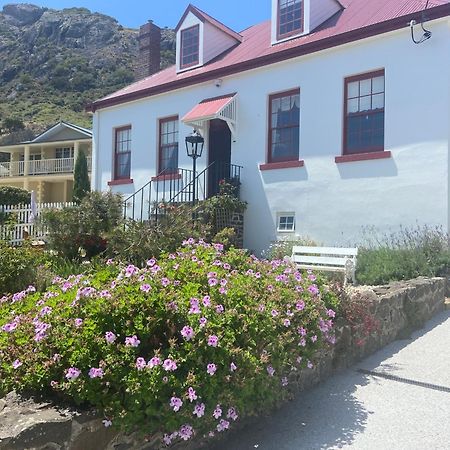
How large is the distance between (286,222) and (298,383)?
821 cm

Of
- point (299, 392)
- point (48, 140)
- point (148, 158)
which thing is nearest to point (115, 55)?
point (48, 140)

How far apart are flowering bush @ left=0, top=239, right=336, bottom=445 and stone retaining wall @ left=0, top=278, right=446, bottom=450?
0.38 ft

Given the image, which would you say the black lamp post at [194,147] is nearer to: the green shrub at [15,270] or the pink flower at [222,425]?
the green shrub at [15,270]

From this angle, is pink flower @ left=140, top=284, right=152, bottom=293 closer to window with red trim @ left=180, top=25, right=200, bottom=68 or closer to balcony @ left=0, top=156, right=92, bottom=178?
window with red trim @ left=180, top=25, right=200, bottom=68

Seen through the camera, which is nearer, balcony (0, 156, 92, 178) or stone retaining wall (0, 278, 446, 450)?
stone retaining wall (0, 278, 446, 450)

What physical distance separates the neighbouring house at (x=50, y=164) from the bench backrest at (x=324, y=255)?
2672 centimetres

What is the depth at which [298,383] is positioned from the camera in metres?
4.38

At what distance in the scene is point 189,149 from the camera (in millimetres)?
13945

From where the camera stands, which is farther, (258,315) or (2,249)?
(2,249)

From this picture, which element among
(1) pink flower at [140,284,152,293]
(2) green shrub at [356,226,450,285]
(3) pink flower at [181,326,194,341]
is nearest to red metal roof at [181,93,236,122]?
(2) green shrub at [356,226,450,285]

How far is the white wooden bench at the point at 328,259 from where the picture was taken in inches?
338

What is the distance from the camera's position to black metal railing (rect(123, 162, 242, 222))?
13.2 metres

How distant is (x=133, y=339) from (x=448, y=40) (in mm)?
9547

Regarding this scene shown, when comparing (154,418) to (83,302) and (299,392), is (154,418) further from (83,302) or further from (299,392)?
(299,392)
